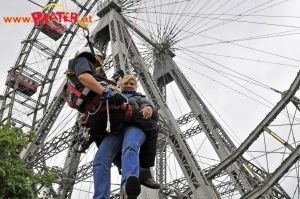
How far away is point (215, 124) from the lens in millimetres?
20312

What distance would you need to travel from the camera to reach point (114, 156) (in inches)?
167

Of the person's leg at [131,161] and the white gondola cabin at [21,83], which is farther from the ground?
the white gondola cabin at [21,83]

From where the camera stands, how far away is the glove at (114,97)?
398cm

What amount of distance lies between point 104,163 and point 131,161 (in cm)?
39

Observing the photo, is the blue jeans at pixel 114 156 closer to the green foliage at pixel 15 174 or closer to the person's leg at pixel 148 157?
the person's leg at pixel 148 157

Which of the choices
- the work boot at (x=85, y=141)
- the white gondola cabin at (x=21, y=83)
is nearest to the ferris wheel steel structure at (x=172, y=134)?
the white gondola cabin at (x=21, y=83)

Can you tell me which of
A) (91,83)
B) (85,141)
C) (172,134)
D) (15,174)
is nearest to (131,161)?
(91,83)

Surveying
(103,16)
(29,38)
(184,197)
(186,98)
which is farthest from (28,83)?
(184,197)

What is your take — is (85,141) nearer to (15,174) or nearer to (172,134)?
(15,174)

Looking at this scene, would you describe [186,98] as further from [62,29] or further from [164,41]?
[62,29]

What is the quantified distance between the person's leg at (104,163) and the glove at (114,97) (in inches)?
16.1

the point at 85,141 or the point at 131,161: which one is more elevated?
the point at 85,141

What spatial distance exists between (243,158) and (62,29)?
53.7 feet

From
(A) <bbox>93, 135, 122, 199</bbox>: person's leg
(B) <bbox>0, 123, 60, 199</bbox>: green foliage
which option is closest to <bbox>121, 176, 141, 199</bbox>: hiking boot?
(A) <bbox>93, 135, 122, 199</bbox>: person's leg
